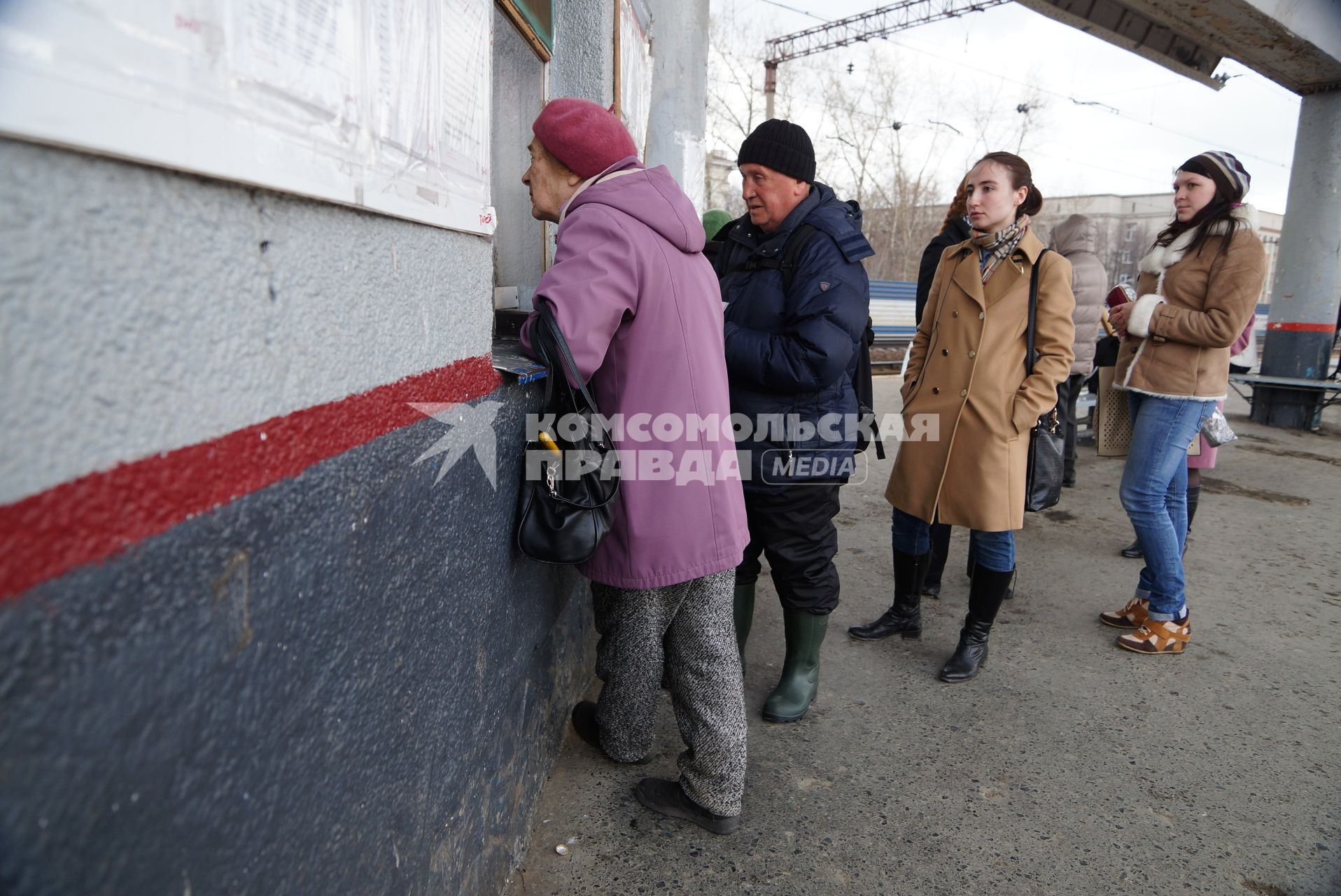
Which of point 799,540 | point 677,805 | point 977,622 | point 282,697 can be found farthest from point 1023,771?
point 282,697

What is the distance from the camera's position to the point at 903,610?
131 inches

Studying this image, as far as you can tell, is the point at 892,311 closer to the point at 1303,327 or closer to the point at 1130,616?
the point at 1303,327

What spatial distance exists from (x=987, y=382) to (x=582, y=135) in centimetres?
173

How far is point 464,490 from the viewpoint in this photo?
1.56m

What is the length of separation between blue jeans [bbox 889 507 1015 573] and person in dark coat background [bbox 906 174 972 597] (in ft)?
0.63

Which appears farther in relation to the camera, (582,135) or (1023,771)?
(1023,771)

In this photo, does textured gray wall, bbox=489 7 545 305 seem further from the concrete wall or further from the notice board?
the concrete wall

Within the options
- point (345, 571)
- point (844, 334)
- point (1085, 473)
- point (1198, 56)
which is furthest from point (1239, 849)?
point (1198, 56)

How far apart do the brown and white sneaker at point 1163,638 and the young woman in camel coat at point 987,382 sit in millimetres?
687

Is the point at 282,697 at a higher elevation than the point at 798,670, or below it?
higher

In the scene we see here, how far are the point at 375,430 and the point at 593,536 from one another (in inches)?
25.2

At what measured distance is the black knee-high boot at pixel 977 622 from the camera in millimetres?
2932

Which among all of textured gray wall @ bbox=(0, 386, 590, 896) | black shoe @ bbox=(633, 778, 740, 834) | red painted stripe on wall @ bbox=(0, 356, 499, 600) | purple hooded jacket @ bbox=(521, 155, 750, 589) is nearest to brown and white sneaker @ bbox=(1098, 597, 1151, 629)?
black shoe @ bbox=(633, 778, 740, 834)

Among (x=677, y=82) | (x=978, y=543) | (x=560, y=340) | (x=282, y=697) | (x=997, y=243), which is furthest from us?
(x=677, y=82)
